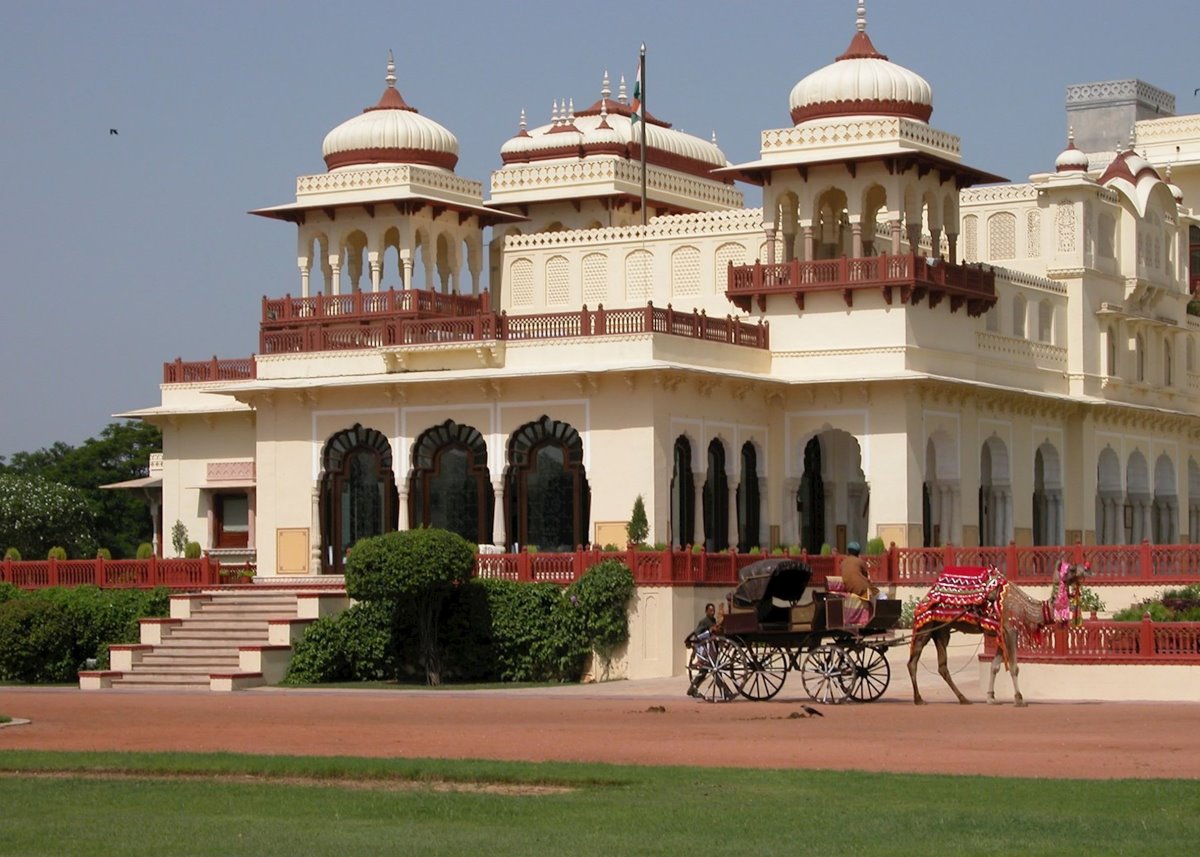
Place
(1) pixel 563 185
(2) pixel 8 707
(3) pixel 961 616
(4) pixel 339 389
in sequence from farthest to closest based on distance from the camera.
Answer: (1) pixel 563 185, (4) pixel 339 389, (2) pixel 8 707, (3) pixel 961 616

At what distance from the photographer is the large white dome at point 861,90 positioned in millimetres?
42344

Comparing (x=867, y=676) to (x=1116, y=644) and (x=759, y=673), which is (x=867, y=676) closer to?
(x=759, y=673)

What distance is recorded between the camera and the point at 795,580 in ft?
96.0

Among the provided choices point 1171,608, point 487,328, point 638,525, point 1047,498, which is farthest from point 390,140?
point 1171,608

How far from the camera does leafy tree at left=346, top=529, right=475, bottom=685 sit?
115 ft

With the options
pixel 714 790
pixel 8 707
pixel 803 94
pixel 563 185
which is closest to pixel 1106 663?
pixel 714 790

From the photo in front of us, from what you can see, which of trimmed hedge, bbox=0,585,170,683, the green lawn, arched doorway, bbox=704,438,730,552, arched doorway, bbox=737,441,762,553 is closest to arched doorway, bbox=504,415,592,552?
arched doorway, bbox=704,438,730,552

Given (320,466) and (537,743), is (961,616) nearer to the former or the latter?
(537,743)

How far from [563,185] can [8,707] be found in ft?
70.7

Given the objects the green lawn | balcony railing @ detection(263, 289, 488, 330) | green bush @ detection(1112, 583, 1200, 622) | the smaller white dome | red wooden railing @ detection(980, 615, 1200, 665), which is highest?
the smaller white dome

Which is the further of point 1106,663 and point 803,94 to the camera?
point 803,94

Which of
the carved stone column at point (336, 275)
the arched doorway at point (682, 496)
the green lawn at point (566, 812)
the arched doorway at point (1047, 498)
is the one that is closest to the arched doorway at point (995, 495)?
the arched doorway at point (1047, 498)

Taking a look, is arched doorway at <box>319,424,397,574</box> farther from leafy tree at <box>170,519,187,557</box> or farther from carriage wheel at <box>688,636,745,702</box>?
carriage wheel at <box>688,636,745,702</box>

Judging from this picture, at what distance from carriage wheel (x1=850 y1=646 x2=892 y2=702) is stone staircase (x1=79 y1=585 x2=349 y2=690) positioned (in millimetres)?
10317
